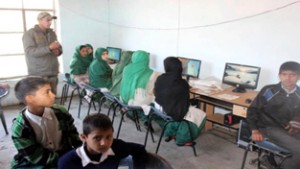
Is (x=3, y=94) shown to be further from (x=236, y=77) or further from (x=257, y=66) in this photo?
(x=257, y=66)

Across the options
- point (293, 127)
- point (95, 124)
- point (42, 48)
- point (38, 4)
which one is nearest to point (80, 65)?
point (42, 48)

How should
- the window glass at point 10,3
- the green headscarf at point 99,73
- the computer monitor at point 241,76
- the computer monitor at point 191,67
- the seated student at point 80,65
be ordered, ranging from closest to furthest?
the computer monitor at point 241,76
the computer monitor at point 191,67
the green headscarf at point 99,73
the seated student at point 80,65
the window glass at point 10,3

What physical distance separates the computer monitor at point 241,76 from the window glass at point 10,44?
138 inches

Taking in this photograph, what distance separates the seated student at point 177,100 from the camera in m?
3.14

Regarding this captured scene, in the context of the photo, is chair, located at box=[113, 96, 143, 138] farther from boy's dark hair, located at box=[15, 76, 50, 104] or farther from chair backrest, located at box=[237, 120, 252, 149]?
boy's dark hair, located at box=[15, 76, 50, 104]

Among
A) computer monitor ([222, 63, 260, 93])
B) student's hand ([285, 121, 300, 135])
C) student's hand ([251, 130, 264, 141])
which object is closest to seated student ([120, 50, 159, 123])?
computer monitor ([222, 63, 260, 93])

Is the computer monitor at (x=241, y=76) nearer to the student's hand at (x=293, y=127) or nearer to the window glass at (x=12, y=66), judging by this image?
the student's hand at (x=293, y=127)

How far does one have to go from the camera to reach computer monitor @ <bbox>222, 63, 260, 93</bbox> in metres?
3.59

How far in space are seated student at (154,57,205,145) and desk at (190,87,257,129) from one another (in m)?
0.34

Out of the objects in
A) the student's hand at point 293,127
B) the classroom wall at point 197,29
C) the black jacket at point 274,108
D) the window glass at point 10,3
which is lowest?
the student's hand at point 293,127

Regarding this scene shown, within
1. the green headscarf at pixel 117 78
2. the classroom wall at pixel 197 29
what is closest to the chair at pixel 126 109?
the green headscarf at pixel 117 78

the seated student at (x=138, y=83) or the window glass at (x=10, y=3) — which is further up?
the window glass at (x=10, y=3)

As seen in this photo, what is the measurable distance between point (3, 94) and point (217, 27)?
280 cm

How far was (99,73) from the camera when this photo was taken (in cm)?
439
